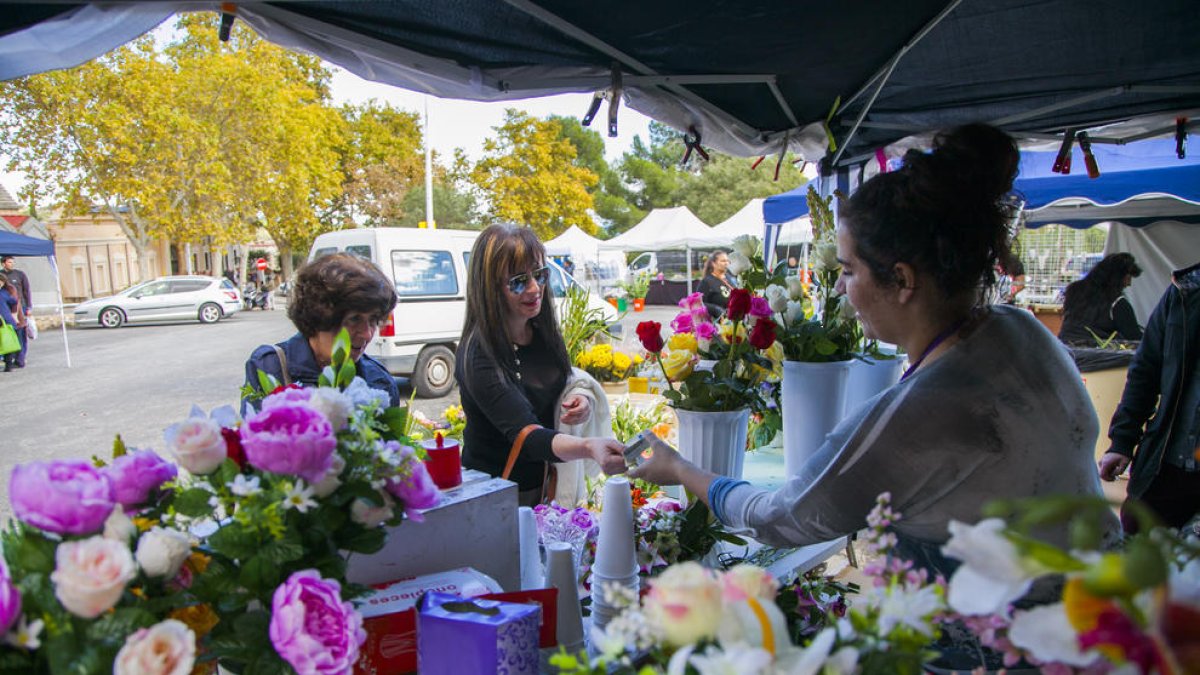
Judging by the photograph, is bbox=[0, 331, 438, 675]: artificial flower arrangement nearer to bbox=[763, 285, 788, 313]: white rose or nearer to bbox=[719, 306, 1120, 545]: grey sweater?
bbox=[719, 306, 1120, 545]: grey sweater

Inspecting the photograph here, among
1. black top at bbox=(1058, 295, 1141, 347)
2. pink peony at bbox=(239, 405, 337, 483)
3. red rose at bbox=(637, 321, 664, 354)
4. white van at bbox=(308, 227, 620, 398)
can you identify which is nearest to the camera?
pink peony at bbox=(239, 405, 337, 483)

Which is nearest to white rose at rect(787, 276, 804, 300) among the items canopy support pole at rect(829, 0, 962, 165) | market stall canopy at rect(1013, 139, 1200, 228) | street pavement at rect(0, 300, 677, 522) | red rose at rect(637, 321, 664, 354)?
red rose at rect(637, 321, 664, 354)

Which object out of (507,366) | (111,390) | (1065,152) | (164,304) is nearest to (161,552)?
(507,366)

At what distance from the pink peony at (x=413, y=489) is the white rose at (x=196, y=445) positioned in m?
0.20

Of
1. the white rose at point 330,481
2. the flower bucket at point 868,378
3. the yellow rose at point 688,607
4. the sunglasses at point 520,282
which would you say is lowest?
the flower bucket at point 868,378

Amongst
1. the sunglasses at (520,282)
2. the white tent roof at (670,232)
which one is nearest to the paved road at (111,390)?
the sunglasses at (520,282)

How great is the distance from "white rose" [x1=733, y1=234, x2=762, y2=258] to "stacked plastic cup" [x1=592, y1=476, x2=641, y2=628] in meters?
0.97

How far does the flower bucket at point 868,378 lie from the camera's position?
2311mm

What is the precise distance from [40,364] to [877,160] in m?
13.6

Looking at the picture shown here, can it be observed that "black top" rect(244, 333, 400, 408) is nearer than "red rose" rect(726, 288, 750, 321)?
No

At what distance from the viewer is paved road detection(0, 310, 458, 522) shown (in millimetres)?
6473

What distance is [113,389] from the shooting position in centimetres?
912

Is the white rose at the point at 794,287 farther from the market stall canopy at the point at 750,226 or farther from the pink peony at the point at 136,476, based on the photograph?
the market stall canopy at the point at 750,226

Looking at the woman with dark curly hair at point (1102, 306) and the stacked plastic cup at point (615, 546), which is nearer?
the stacked plastic cup at point (615, 546)
